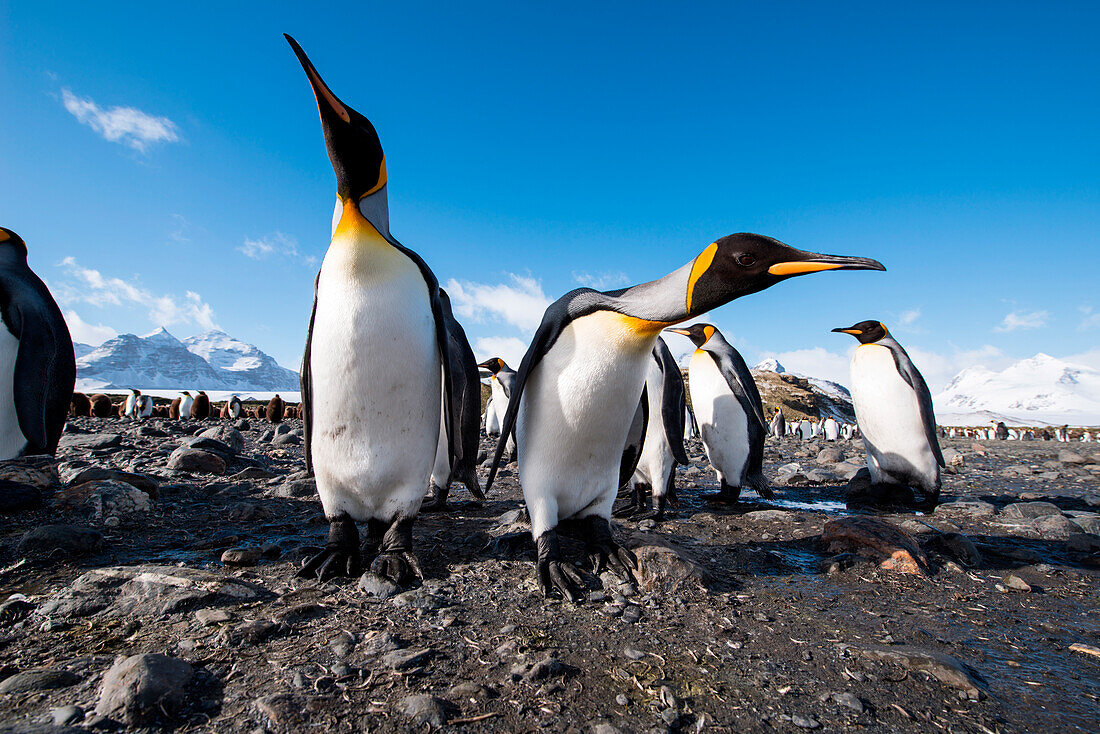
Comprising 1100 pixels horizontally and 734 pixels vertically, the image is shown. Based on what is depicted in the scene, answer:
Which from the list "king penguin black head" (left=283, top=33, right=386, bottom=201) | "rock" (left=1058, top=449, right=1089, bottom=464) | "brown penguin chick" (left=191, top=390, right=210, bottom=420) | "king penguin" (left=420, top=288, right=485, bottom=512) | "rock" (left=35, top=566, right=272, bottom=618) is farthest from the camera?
"brown penguin chick" (left=191, top=390, right=210, bottom=420)

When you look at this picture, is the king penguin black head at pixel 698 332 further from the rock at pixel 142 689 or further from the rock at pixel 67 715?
the rock at pixel 67 715

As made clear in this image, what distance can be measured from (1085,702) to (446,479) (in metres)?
3.71

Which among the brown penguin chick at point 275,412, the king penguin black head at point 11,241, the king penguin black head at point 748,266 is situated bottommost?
the brown penguin chick at point 275,412

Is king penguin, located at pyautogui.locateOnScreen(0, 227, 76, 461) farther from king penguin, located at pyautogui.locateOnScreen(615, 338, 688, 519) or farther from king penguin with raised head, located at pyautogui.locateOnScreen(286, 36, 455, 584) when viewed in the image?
king penguin, located at pyautogui.locateOnScreen(615, 338, 688, 519)

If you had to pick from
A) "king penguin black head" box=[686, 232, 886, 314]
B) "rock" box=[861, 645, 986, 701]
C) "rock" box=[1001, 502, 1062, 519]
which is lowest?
"rock" box=[861, 645, 986, 701]

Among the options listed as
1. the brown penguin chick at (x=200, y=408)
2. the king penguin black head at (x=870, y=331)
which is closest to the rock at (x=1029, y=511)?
the king penguin black head at (x=870, y=331)

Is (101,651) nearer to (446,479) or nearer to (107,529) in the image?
(107,529)

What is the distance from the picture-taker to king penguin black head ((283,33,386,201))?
93.9 inches

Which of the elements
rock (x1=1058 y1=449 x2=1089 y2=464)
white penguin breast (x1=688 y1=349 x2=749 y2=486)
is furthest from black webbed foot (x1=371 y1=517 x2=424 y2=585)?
rock (x1=1058 y1=449 x2=1089 y2=464)

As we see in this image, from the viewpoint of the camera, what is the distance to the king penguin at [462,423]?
283 centimetres

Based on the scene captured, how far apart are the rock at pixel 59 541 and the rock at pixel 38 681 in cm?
127

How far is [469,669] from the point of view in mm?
1594

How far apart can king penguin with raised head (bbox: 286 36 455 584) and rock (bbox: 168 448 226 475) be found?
12.1 feet

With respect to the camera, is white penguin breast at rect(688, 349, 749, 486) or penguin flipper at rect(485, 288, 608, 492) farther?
white penguin breast at rect(688, 349, 749, 486)
